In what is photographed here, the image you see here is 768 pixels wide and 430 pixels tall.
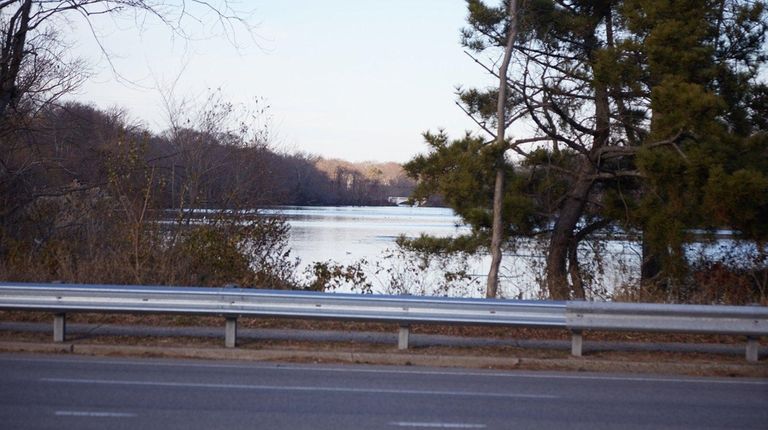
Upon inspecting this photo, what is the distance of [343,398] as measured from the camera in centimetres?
889

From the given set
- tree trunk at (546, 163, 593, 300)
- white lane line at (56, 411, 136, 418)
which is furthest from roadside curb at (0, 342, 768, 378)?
tree trunk at (546, 163, 593, 300)

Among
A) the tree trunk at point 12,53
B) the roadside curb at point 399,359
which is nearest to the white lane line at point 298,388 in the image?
the roadside curb at point 399,359

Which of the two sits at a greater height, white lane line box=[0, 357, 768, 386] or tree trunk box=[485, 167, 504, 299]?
tree trunk box=[485, 167, 504, 299]

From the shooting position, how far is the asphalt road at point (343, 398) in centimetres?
782

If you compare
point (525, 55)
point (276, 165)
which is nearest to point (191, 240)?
point (276, 165)

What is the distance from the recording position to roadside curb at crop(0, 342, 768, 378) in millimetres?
11023

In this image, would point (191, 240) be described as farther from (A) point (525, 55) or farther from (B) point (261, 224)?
(A) point (525, 55)

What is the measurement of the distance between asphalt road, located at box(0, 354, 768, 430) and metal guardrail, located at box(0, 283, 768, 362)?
720 millimetres

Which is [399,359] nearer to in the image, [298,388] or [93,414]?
[298,388]

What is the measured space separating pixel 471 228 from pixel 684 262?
523cm

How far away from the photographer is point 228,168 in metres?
22.7

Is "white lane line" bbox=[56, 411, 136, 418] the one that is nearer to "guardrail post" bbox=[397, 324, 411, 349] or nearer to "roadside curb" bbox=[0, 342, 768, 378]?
"roadside curb" bbox=[0, 342, 768, 378]

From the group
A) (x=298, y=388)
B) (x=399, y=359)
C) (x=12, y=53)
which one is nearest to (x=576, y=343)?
(x=399, y=359)

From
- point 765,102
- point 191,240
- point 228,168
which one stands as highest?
point 765,102
